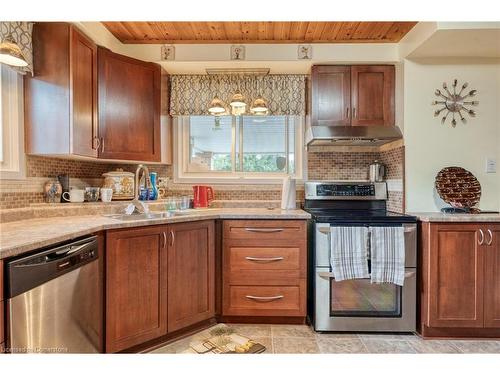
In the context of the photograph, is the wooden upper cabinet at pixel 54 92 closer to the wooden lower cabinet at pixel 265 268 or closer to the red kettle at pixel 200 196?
the red kettle at pixel 200 196

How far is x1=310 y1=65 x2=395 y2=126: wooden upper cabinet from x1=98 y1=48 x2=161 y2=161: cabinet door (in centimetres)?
145

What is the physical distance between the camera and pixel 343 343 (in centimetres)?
212

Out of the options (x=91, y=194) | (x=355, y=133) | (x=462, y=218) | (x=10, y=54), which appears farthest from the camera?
(x=355, y=133)

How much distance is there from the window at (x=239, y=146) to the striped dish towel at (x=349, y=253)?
1046mm

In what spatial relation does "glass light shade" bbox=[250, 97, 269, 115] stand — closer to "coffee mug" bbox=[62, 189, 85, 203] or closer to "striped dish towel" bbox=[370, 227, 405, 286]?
"striped dish towel" bbox=[370, 227, 405, 286]

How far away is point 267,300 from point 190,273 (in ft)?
2.14

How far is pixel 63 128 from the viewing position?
2.00 metres

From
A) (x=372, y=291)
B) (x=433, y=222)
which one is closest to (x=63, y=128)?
(x=372, y=291)

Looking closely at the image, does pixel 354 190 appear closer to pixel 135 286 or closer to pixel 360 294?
pixel 360 294

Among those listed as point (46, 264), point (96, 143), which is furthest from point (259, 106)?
point (46, 264)

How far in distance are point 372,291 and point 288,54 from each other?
2.09 m

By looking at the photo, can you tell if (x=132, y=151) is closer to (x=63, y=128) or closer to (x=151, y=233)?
(x=63, y=128)
